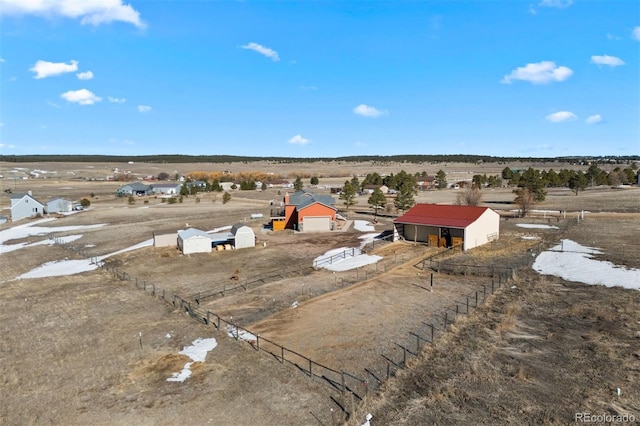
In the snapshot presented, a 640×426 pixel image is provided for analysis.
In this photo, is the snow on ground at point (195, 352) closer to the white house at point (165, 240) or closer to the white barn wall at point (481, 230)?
the white house at point (165, 240)

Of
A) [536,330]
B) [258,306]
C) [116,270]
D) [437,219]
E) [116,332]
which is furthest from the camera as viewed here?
[437,219]

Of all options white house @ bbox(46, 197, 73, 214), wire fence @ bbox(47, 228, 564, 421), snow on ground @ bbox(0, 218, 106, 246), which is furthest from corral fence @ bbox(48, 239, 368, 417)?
white house @ bbox(46, 197, 73, 214)

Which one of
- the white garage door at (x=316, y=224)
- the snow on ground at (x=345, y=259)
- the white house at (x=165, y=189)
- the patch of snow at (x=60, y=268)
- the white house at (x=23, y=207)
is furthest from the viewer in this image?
the white house at (x=165, y=189)

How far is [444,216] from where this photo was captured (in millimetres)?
41531

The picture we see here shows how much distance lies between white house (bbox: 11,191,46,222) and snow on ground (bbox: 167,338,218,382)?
66537mm

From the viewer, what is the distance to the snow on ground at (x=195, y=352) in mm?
16794

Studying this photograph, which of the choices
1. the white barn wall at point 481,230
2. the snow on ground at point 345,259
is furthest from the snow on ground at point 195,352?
the white barn wall at point 481,230

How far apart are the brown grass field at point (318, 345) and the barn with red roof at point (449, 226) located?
322cm

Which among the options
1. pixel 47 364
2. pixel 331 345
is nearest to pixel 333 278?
pixel 331 345

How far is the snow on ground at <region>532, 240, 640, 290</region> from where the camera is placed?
27717 millimetres

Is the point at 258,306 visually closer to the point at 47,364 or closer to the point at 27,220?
the point at 47,364

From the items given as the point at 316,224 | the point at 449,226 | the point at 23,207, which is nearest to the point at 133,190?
the point at 23,207

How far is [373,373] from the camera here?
16.5 metres

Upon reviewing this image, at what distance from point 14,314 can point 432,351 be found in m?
24.9
